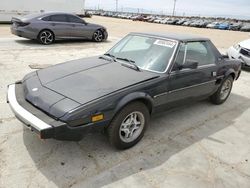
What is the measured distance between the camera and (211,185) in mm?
2852

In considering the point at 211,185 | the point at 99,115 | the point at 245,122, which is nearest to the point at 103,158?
the point at 99,115

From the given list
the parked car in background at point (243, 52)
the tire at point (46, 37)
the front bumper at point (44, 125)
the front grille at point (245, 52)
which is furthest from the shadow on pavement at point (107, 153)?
the tire at point (46, 37)

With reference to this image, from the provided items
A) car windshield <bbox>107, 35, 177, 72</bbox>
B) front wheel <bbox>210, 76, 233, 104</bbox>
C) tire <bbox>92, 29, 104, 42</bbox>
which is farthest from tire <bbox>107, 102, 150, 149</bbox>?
tire <bbox>92, 29, 104, 42</bbox>

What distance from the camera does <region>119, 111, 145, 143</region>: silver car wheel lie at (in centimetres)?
328

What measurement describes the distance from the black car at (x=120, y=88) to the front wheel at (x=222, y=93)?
0.91 ft

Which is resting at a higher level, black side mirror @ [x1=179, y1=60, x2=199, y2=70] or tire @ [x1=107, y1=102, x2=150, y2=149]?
black side mirror @ [x1=179, y1=60, x2=199, y2=70]

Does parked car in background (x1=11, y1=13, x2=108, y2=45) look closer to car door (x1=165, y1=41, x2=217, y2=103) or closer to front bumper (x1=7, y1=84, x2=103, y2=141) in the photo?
car door (x1=165, y1=41, x2=217, y2=103)

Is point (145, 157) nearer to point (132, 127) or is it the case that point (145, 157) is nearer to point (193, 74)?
point (132, 127)

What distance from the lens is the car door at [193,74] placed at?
381cm

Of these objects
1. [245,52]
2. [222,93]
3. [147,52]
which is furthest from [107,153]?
[245,52]

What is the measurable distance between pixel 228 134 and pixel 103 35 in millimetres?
9383

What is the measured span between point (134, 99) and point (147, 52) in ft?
3.63

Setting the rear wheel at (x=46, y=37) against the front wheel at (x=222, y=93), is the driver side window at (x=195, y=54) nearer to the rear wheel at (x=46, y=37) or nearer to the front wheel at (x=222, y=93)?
the front wheel at (x=222, y=93)

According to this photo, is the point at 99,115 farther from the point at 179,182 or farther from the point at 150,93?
the point at 179,182
